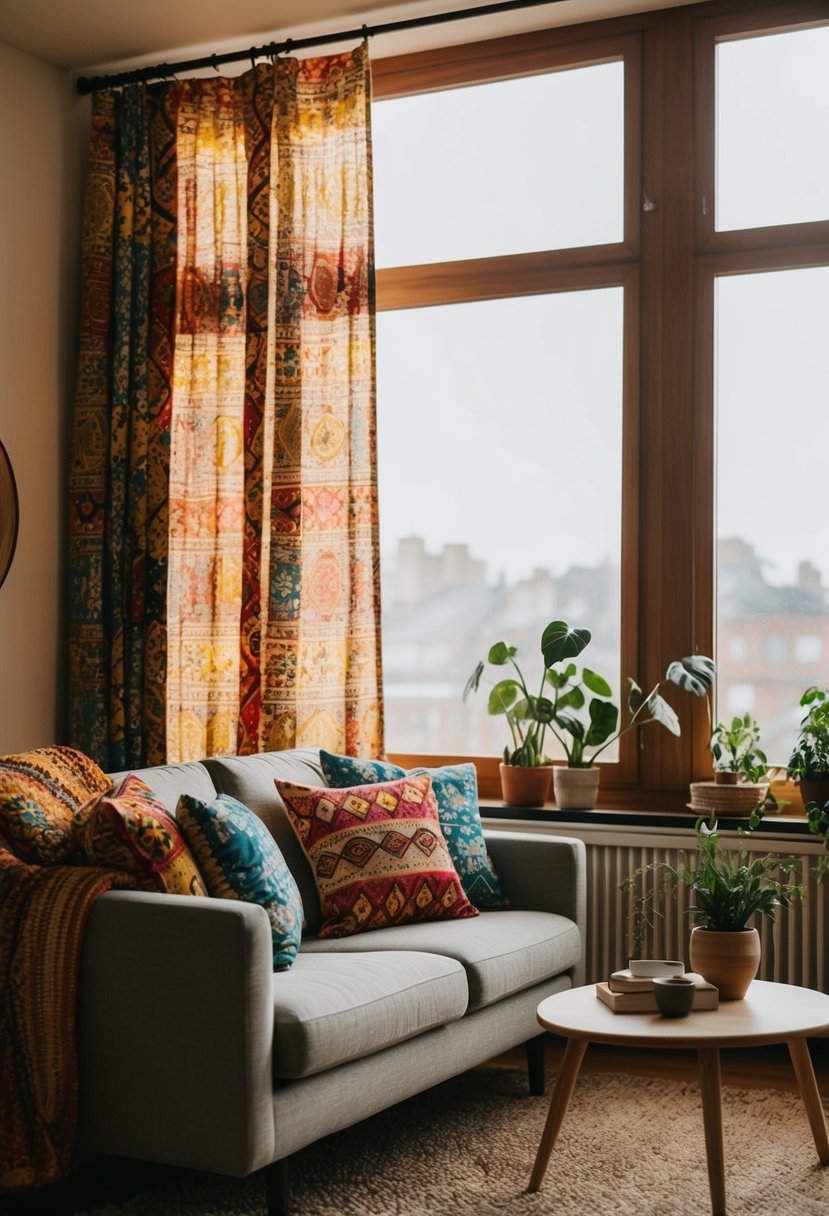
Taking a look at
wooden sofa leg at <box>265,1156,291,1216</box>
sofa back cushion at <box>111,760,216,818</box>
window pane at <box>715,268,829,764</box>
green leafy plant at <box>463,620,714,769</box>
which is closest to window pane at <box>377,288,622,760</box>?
green leafy plant at <box>463,620,714,769</box>

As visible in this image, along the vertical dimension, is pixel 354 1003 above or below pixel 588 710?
below

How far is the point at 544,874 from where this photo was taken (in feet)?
12.1

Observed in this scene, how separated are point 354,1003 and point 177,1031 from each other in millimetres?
355

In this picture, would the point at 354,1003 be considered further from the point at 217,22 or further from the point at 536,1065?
the point at 217,22

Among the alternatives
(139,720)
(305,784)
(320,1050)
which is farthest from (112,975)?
(139,720)

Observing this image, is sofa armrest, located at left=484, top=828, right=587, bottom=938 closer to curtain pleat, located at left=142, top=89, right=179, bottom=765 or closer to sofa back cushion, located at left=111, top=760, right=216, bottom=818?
sofa back cushion, located at left=111, top=760, right=216, bottom=818

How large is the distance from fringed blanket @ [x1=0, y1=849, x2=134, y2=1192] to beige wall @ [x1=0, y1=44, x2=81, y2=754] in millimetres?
1881

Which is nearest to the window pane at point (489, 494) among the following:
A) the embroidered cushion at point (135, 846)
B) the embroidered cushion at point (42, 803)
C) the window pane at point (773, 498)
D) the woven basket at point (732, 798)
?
the window pane at point (773, 498)

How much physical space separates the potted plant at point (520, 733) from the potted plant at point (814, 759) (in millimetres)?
766

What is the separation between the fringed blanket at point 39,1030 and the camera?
8.47 feet

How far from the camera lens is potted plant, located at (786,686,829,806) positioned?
3814 mm

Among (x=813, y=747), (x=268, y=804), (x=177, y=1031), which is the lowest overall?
(x=177, y=1031)

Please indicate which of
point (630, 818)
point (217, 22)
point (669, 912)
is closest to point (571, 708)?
point (630, 818)

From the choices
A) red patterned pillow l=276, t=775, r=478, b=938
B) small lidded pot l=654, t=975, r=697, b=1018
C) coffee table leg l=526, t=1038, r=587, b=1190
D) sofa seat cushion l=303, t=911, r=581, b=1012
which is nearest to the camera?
small lidded pot l=654, t=975, r=697, b=1018
